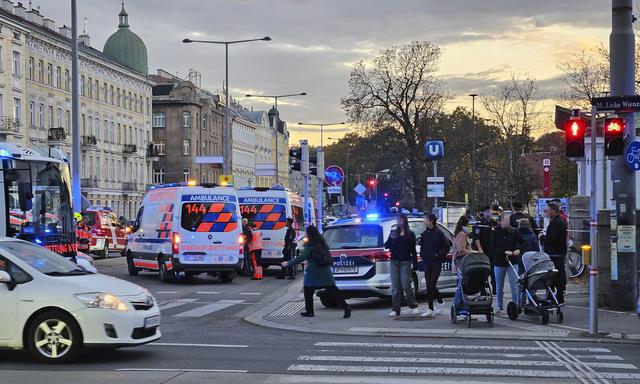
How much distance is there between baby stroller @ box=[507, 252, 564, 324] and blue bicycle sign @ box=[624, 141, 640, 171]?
2.47 m

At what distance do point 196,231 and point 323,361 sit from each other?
1417 centimetres

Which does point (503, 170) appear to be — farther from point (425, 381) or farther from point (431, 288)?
point (425, 381)

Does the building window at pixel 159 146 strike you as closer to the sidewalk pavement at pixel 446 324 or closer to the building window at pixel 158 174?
the building window at pixel 158 174

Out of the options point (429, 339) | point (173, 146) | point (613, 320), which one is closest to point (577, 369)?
point (429, 339)

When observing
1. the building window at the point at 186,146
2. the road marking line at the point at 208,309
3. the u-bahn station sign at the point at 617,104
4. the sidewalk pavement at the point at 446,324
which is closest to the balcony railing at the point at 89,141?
the building window at the point at 186,146

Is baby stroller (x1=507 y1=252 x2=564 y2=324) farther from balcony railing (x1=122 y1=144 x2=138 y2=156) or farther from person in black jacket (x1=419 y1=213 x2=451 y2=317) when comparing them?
balcony railing (x1=122 y1=144 x2=138 y2=156)

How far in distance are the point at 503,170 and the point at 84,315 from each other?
46.8m

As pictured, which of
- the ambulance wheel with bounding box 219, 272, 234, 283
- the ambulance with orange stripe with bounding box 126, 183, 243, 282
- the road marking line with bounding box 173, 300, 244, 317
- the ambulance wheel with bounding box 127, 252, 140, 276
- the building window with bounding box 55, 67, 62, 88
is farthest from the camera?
the building window with bounding box 55, 67, 62, 88

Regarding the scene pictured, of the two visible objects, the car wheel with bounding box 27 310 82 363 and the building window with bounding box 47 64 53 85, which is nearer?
the car wheel with bounding box 27 310 82 363

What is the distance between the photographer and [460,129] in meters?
70.3

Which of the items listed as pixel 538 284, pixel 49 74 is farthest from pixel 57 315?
pixel 49 74

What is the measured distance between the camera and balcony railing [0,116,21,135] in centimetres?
6197

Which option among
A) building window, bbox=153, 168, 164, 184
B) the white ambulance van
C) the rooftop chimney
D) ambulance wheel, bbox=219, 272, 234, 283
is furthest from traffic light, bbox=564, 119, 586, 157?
building window, bbox=153, 168, 164, 184

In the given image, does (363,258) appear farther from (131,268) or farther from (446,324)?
(131,268)
